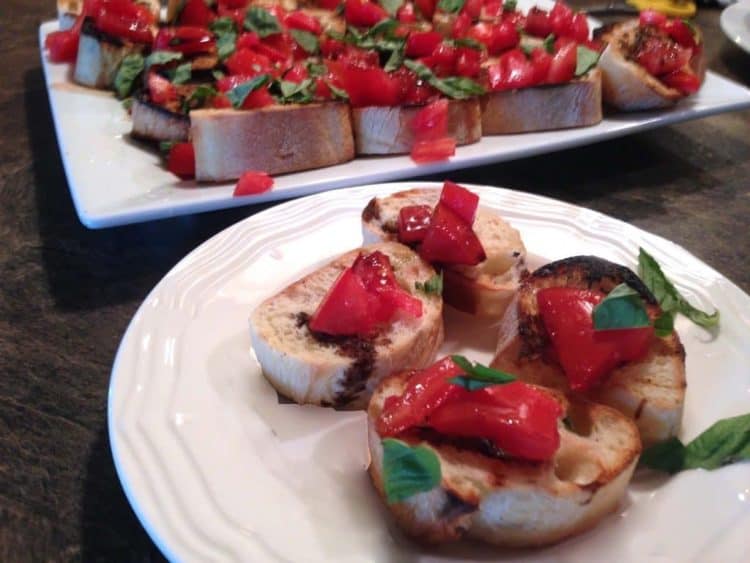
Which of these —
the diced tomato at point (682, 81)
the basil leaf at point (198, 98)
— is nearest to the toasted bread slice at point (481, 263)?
the basil leaf at point (198, 98)

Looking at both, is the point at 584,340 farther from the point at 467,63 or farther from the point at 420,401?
the point at 467,63

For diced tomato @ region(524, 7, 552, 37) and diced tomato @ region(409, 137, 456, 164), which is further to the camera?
diced tomato @ region(524, 7, 552, 37)

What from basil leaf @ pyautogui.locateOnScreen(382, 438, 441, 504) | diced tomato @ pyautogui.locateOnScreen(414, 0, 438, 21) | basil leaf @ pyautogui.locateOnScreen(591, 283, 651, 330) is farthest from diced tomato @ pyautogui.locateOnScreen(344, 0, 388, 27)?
basil leaf @ pyautogui.locateOnScreen(382, 438, 441, 504)

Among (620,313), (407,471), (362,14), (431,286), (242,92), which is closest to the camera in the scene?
(407,471)

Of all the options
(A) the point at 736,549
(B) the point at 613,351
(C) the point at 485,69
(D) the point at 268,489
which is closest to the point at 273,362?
(D) the point at 268,489

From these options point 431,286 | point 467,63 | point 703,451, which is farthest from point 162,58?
point 703,451

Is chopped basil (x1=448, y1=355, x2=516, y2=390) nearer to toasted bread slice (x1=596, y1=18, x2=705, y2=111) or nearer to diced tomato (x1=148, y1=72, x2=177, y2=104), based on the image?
diced tomato (x1=148, y1=72, x2=177, y2=104)

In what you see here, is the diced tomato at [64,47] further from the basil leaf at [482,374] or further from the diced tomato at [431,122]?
the basil leaf at [482,374]
